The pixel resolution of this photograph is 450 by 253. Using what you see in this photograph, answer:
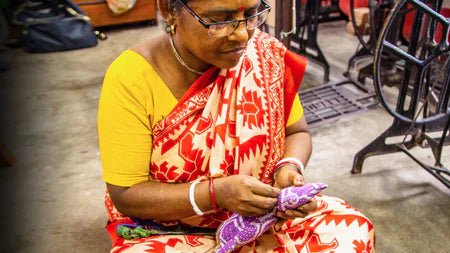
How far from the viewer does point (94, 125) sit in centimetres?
286

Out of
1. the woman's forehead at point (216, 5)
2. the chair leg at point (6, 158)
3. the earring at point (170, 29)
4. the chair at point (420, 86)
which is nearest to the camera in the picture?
the woman's forehead at point (216, 5)

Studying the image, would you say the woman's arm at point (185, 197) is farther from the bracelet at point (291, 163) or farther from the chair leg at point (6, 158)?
the chair leg at point (6, 158)

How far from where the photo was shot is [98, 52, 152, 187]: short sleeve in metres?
1.01

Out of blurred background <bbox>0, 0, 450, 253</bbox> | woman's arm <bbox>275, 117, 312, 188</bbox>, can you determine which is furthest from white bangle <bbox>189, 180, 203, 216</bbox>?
blurred background <bbox>0, 0, 450, 253</bbox>

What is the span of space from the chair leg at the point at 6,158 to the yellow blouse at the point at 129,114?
62.6 inches

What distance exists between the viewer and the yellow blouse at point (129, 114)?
1008mm

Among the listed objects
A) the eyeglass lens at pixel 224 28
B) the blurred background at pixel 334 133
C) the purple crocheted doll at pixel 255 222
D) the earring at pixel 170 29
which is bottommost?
the blurred background at pixel 334 133

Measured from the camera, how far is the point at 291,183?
3.50 ft

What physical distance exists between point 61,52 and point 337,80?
2809 mm

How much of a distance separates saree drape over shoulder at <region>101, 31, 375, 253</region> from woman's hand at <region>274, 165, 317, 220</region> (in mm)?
46

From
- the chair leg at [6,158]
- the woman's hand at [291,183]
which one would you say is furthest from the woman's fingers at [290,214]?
the chair leg at [6,158]

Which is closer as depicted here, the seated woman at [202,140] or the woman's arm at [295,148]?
the seated woman at [202,140]

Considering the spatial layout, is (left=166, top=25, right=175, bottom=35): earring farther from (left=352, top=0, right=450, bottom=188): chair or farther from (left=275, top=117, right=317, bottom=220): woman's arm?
(left=352, top=0, right=450, bottom=188): chair

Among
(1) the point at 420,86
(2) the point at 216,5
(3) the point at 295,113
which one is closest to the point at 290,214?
(3) the point at 295,113
